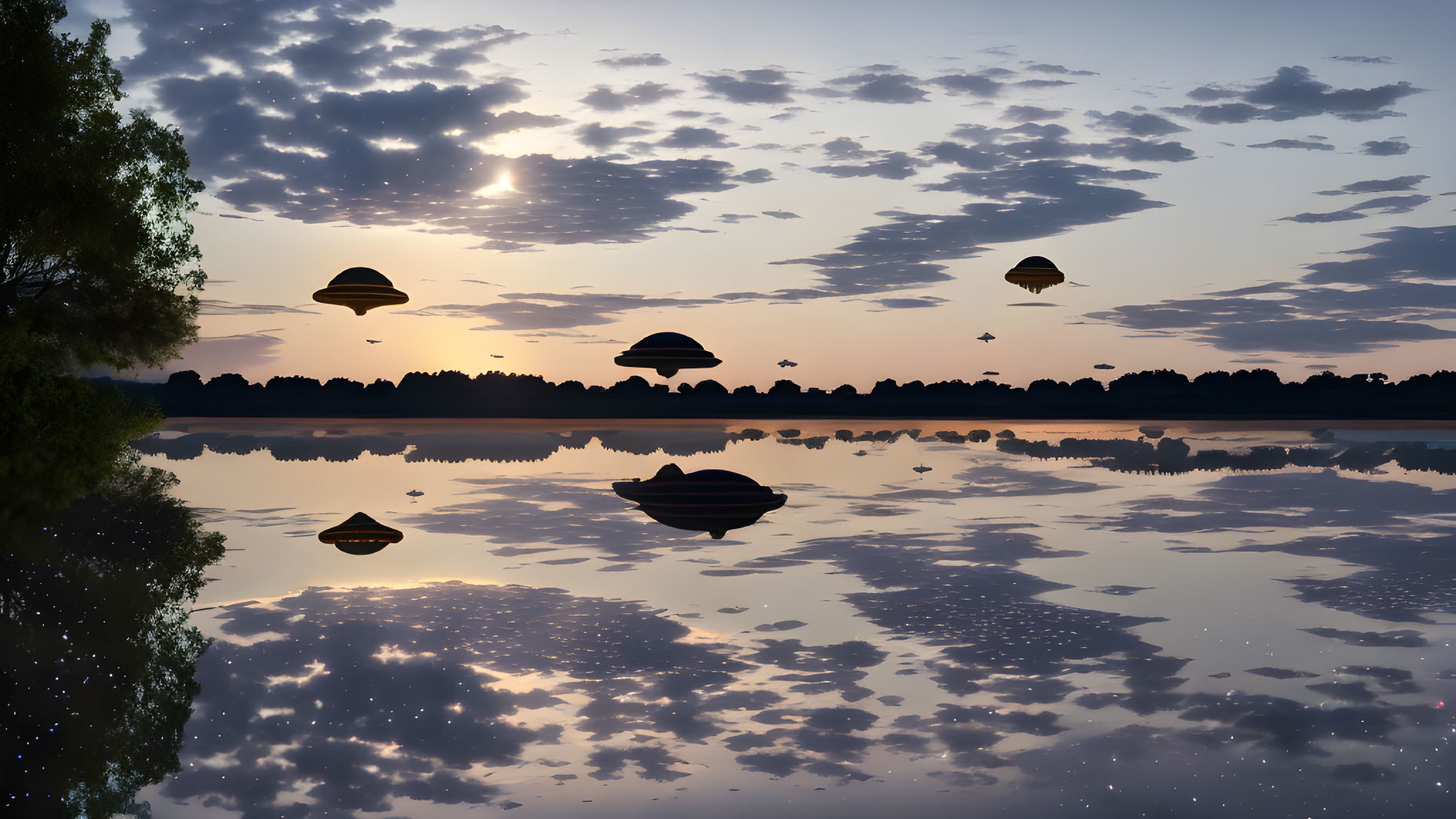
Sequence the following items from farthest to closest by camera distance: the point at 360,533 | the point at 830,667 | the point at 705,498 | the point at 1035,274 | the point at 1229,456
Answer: the point at 1229,456, the point at 1035,274, the point at 360,533, the point at 705,498, the point at 830,667

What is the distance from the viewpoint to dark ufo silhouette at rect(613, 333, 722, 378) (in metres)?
32.3

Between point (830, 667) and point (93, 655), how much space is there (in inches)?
560

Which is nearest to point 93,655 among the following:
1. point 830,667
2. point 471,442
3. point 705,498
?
point 830,667

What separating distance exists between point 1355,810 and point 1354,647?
9906 millimetres

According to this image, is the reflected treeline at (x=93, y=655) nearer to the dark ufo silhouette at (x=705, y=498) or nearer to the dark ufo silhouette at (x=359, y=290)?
the dark ufo silhouette at (x=359, y=290)

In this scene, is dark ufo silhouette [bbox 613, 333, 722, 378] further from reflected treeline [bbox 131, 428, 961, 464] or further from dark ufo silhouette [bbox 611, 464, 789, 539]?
reflected treeline [bbox 131, 428, 961, 464]

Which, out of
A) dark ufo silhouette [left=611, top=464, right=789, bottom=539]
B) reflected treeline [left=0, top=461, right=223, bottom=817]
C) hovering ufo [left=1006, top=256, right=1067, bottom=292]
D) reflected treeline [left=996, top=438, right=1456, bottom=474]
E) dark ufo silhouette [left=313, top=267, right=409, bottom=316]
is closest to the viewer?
reflected treeline [left=0, top=461, right=223, bottom=817]

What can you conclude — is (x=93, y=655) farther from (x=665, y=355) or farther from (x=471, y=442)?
(x=471, y=442)

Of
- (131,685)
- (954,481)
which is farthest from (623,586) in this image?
(954,481)

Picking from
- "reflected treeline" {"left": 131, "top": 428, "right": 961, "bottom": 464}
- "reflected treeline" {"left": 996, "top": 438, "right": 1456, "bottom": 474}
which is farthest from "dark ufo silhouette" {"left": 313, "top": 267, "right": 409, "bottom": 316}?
"reflected treeline" {"left": 996, "top": 438, "right": 1456, "bottom": 474}

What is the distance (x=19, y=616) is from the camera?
2317 centimetres

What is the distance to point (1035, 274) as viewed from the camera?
198 feet

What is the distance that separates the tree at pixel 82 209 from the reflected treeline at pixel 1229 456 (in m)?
63.9

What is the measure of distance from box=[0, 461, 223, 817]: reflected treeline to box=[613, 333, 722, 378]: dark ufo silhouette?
44.1ft
